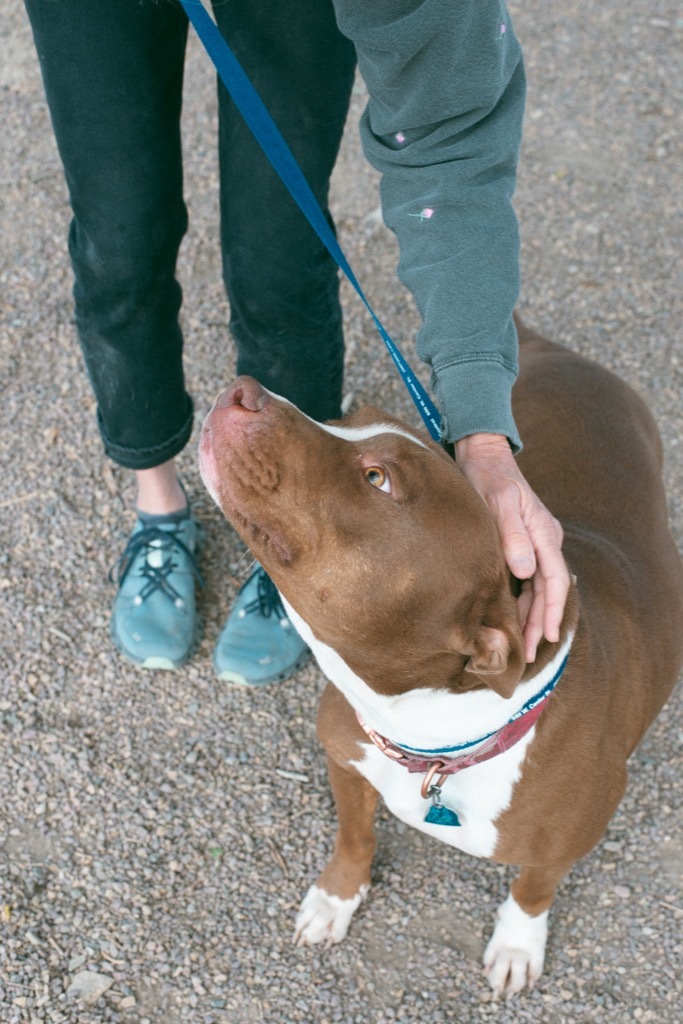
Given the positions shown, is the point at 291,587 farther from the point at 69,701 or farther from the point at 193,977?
the point at 69,701

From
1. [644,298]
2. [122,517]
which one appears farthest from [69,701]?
[644,298]

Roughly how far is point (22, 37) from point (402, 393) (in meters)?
3.14

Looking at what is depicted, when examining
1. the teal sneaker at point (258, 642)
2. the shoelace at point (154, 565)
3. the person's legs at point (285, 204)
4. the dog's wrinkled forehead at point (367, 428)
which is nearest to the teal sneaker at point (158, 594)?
the shoelace at point (154, 565)

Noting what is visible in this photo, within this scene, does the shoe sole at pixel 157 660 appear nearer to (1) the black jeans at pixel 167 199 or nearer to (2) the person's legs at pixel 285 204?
(1) the black jeans at pixel 167 199

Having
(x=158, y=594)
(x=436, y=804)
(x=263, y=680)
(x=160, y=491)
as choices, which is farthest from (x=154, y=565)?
(x=436, y=804)

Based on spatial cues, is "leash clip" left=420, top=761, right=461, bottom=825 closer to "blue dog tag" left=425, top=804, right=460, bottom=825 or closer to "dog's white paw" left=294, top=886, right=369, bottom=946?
"blue dog tag" left=425, top=804, right=460, bottom=825

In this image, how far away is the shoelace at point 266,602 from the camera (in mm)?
3330

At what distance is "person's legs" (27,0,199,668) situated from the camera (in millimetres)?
2387

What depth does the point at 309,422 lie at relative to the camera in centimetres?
204

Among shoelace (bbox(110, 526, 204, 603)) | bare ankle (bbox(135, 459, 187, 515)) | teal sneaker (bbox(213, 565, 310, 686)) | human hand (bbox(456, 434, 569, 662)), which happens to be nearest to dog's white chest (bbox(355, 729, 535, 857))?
human hand (bbox(456, 434, 569, 662))

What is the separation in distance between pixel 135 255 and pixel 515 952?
1980 mm

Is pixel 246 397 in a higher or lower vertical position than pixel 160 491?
higher

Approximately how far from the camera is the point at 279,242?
2674 mm

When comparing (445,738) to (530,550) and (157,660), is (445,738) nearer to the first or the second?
(530,550)
